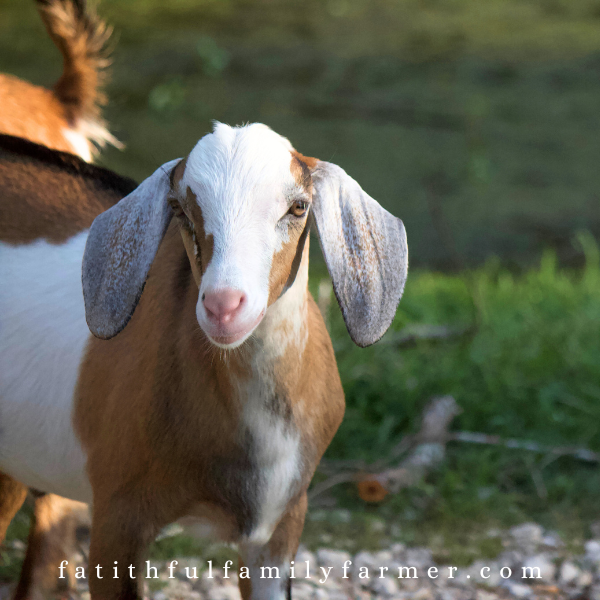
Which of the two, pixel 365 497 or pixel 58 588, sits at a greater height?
pixel 365 497

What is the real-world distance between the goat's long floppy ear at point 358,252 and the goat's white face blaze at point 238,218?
0.23 feet

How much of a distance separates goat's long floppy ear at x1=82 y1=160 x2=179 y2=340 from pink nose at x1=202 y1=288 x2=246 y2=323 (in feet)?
1.07

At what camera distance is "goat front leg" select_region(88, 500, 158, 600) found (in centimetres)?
193

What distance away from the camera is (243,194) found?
1697 mm

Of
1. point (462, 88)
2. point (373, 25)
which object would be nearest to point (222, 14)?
point (373, 25)

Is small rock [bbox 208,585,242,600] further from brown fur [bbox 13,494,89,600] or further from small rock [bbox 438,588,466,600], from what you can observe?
small rock [bbox 438,588,466,600]

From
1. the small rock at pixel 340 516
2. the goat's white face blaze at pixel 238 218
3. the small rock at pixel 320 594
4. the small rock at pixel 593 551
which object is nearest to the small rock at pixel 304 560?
the small rock at pixel 320 594

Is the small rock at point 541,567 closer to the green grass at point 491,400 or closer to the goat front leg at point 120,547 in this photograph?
the green grass at point 491,400

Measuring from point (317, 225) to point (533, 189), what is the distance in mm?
4780

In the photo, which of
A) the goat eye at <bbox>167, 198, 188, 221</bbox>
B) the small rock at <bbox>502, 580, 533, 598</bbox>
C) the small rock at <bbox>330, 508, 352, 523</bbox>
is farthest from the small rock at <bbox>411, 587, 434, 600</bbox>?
the goat eye at <bbox>167, 198, 188, 221</bbox>

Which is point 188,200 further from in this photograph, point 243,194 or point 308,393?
point 308,393

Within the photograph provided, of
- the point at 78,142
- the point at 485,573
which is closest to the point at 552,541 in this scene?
the point at 485,573

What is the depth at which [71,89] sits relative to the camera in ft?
10.7

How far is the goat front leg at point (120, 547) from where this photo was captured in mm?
1926
